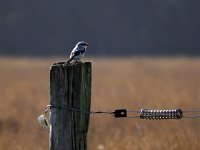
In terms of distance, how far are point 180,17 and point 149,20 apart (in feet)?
6.27

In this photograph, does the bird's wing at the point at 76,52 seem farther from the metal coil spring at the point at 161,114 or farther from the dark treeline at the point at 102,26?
the dark treeline at the point at 102,26

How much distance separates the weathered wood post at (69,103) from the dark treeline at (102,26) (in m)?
39.4

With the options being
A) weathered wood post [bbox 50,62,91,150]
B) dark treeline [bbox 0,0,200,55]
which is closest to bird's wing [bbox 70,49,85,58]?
weathered wood post [bbox 50,62,91,150]

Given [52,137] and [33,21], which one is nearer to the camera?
[52,137]

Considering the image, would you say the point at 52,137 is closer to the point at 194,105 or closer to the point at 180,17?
the point at 194,105

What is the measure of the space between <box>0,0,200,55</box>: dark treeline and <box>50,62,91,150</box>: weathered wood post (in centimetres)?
3938

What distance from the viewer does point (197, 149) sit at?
602 centimetres

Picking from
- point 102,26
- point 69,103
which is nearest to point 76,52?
point 69,103

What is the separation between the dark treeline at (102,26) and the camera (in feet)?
143

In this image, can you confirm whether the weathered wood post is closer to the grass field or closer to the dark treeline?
the grass field

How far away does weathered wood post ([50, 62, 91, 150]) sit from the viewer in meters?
3.85

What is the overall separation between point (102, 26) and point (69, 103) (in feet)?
132

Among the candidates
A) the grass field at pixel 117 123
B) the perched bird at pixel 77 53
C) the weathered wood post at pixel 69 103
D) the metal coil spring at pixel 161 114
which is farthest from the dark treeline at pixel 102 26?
the weathered wood post at pixel 69 103

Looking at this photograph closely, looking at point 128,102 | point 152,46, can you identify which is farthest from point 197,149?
point 152,46
